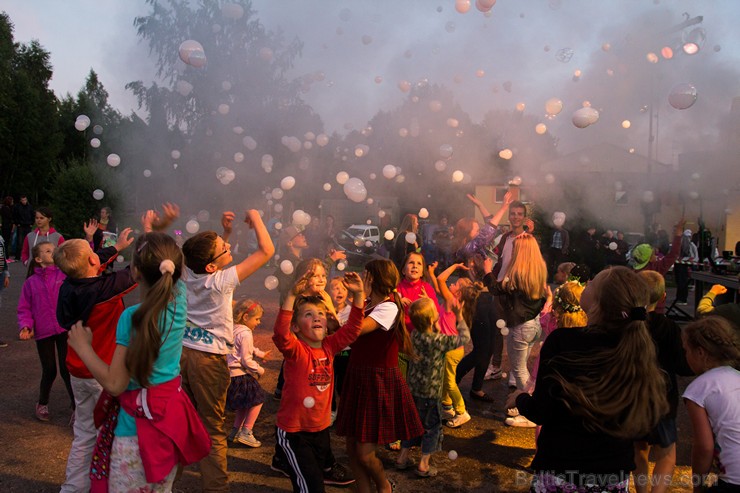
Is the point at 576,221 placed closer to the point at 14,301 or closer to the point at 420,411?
the point at 420,411

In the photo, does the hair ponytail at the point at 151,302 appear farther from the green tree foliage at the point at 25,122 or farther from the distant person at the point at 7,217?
the green tree foliage at the point at 25,122

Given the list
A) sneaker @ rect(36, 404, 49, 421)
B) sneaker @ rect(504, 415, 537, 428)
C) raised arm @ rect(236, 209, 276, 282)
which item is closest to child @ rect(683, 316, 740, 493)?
raised arm @ rect(236, 209, 276, 282)

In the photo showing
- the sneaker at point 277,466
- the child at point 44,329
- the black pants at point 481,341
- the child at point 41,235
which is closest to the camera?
the sneaker at point 277,466

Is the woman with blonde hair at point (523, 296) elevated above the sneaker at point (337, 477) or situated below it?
above

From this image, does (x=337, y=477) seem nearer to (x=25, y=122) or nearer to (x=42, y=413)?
(x=42, y=413)

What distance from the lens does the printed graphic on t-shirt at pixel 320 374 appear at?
3.22 meters

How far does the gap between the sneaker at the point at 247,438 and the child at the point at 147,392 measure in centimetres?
206

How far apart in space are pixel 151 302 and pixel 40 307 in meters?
3.41

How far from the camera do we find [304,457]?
3.09 metres

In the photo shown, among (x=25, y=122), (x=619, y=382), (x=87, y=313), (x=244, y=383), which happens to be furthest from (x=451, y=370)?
(x=25, y=122)

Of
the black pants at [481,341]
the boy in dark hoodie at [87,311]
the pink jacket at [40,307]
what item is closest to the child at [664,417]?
the black pants at [481,341]

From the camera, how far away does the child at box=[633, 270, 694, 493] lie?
3.22 metres

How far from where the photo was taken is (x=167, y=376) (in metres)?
2.46

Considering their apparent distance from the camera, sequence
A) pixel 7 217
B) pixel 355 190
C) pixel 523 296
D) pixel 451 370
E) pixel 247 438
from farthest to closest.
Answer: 1. pixel 7 217
2. pixel 355 190
3. pixel 523 296
4. pixel 451 370
5. pixel 247 438
